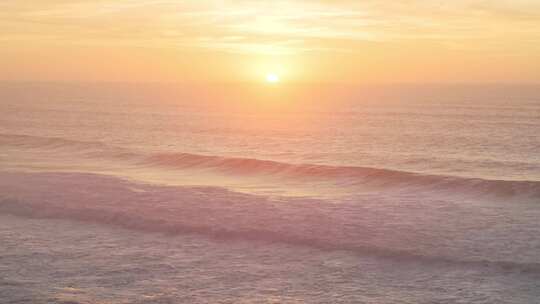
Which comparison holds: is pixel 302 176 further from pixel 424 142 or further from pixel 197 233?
pixel 424 142

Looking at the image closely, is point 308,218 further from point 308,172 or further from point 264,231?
point 308,172

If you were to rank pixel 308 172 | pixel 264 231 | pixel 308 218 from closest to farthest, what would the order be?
pixel 264 231 → pixel 308 218 → pixel 308 172

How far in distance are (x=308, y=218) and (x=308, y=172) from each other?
1511cm

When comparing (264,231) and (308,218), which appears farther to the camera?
(308,218)

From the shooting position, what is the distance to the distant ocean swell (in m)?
28.3

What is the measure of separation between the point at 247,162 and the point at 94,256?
957 inches

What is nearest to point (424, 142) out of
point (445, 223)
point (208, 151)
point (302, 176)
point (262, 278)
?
point (208, 151)

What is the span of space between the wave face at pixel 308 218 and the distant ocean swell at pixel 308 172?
4374 mm

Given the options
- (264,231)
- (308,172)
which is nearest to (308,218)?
(264,231)

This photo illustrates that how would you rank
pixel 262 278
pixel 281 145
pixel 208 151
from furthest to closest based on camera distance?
pixel 281 145, pixel 208 151, pixel 262 278

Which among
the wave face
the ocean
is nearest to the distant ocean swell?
the ocean

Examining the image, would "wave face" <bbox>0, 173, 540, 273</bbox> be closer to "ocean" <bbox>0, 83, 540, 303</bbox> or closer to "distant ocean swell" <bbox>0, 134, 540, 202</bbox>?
"ocean" <bbox>0, 83, 540, 303</bbox>

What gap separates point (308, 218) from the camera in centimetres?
2033

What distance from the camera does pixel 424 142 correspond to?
57062mm
